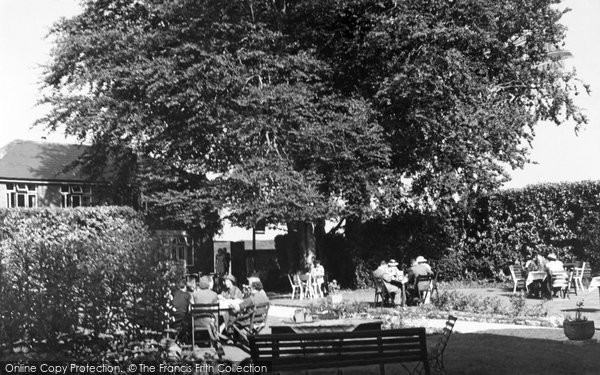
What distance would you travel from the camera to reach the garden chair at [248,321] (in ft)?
44.5

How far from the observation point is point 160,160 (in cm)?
3209

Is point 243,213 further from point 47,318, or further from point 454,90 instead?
point 47,318

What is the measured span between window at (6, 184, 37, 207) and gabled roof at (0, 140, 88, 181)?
0.67 m

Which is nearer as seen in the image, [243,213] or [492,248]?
[243,213]

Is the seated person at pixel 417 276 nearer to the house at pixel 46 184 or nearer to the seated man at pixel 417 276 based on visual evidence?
the seated man at pixel 417 276

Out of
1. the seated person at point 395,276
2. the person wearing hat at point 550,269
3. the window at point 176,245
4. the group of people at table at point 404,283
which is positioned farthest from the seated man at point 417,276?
the window at point 176,245

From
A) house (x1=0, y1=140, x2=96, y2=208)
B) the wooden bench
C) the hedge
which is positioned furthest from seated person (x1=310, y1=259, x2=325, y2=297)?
house (x1=0, y1=140, x2=96, y2=208)

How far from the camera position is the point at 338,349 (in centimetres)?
966

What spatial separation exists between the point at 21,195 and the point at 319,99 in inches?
1067

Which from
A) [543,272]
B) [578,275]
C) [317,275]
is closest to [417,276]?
[543,272]

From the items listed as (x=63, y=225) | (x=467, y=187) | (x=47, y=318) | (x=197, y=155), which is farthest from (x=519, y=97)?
(x=47, y=318)

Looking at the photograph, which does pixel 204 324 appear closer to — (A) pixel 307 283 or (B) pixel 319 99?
(A) pixel 307 283

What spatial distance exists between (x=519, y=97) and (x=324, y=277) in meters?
11.3

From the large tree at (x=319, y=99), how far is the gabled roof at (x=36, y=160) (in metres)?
18.2
